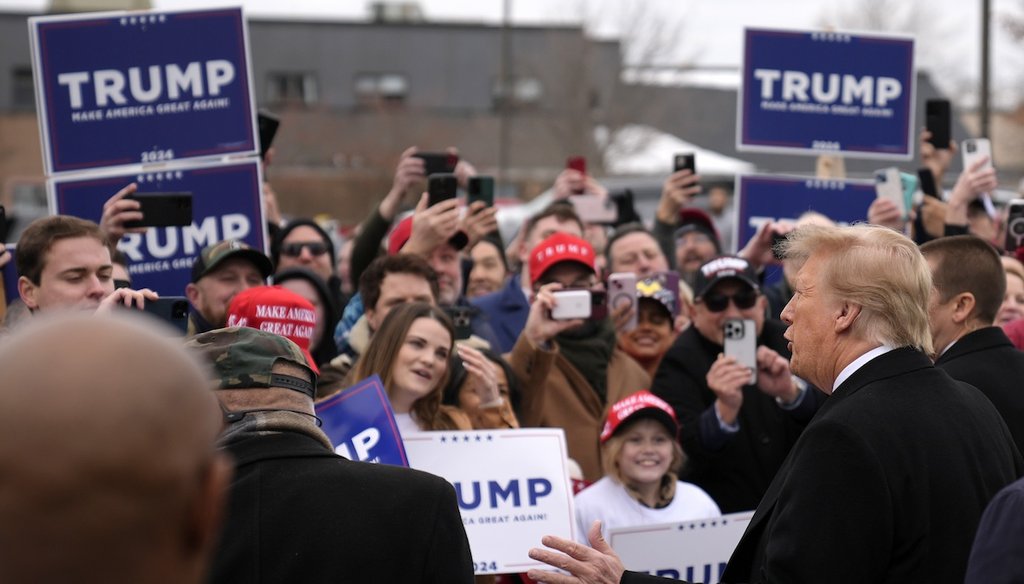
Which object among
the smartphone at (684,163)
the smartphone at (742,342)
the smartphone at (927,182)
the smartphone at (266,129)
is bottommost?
the smartphone at (742,342)

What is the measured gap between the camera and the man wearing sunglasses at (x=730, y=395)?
20.5ft

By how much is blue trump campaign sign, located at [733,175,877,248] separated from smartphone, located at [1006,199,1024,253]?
1151 mm

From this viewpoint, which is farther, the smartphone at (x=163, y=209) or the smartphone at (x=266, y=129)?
the smartphone at (x=266, y=129)

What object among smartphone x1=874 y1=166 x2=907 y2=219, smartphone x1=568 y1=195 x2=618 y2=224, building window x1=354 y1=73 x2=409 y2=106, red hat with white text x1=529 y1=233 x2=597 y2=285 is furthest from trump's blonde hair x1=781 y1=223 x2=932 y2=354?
building window x1=354 y1=73 x2=409 y2=106

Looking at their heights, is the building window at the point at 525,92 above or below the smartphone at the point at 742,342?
above

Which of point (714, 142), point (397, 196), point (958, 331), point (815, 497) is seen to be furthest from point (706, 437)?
point (714, 142)

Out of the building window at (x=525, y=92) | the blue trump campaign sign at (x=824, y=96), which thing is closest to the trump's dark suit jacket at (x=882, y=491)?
the blue trump campaign sign at (x=824, y=96)

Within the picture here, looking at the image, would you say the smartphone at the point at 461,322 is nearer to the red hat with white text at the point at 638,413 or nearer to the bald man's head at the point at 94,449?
the red hat with white text at the point at 638,413

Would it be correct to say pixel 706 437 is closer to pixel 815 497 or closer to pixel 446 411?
pixel 446 411

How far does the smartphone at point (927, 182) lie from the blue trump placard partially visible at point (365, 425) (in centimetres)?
482

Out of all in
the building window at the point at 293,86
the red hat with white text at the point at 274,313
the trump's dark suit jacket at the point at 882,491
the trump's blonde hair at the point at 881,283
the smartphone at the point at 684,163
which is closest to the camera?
the trump's dark suit jacket at the point at 882,491

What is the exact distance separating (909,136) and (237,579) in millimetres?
7189

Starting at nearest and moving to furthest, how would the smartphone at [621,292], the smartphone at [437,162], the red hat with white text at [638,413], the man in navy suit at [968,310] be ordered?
the man in navy suit at [968,310]
the red hat with white text at [638,413]
the smartphone at [621,292]
the smartphone at [437,162]

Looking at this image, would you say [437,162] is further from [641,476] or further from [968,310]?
[968,310]
